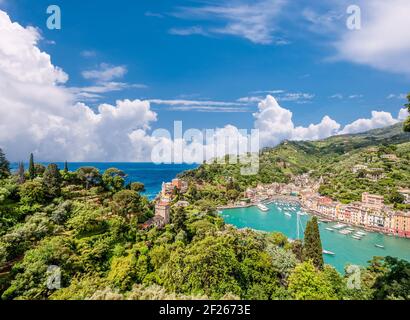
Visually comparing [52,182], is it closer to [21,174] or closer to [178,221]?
[21,174]

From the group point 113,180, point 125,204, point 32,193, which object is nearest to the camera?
point 32,193

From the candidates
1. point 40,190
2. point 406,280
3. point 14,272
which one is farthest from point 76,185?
point 406,280

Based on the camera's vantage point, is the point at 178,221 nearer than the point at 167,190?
Yes

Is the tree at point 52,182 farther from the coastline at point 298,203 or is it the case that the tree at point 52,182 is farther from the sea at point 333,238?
the coastline at point 298,203

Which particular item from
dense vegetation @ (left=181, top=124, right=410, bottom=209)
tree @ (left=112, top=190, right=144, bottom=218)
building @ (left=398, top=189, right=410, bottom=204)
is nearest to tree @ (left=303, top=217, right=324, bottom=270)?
tree @ (left=112, top=190, right=144, bottom=218)

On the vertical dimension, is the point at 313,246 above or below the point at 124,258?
below

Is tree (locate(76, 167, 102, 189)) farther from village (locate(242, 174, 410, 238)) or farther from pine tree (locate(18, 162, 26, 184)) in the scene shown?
village (locate(242, 174, 410, 238))

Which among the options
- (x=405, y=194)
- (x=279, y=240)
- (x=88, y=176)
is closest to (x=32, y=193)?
(x=88, y=176)

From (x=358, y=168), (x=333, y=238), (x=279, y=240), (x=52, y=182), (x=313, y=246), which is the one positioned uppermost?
(x=52, y=182)
